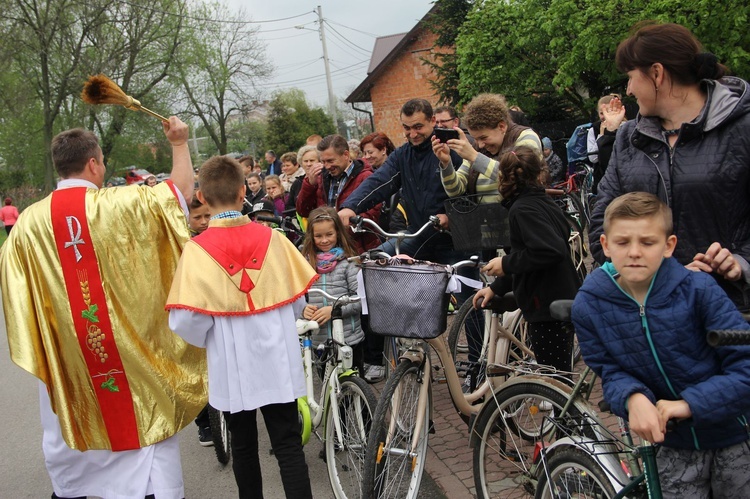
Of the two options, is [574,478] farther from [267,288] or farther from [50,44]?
[50,44]

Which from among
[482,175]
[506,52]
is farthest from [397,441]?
[506,52]

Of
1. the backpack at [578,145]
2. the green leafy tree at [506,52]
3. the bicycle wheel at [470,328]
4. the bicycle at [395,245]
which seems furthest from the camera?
the green leafy tree at [506,52]

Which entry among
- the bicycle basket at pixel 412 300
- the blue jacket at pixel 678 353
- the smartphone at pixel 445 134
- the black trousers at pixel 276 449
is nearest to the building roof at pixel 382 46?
the smartphone at pixel 445 134

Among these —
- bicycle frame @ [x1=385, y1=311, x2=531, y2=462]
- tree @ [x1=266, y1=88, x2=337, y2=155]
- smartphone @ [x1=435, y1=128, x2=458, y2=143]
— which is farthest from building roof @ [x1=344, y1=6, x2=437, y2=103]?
bicycle frame @ [x1=385, y1=311, x2=531, y2=462]

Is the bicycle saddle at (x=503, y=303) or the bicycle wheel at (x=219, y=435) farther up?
the bicycle saddle at (x=503, y=303)

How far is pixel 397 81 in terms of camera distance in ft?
123

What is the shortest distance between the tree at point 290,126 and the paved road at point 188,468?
38.6m

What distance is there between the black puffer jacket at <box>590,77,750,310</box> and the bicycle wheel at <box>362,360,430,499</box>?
1504 mm

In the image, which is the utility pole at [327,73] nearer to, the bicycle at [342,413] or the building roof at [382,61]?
the building roof at [382,61]

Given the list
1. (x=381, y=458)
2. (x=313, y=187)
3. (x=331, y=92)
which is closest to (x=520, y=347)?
(x=381, y=458)

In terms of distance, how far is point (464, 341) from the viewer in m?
5.48

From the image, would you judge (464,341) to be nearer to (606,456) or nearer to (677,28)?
(606,456)

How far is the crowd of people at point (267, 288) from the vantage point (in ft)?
8.20

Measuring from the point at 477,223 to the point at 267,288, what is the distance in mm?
1690
